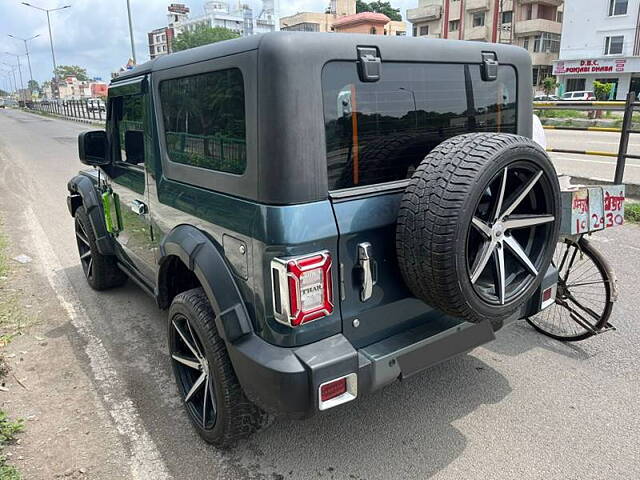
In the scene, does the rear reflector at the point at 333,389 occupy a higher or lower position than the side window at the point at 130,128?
lower

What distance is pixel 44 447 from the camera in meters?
2.83

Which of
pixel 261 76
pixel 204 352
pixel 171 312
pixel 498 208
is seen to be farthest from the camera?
pixel 171 312

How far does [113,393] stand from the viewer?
11.0 ft

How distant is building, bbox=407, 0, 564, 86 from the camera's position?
50156mm

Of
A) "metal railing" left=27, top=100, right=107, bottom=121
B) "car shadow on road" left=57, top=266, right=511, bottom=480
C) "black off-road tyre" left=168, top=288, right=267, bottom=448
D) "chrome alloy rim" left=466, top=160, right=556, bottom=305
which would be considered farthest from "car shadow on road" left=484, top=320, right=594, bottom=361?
"metal railing" left=27, top=100, right=107, bottom=121

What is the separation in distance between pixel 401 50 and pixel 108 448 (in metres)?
2.53

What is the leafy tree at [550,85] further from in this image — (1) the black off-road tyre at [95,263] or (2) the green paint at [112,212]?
(2) the green paint at [112,212]

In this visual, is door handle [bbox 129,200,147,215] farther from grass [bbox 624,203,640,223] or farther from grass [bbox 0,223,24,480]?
grass [bbox 624,203,640,223]

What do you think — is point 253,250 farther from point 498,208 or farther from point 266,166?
point 498,208

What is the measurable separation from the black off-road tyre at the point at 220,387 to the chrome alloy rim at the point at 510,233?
1.22 m

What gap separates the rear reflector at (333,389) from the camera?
7.18 feet

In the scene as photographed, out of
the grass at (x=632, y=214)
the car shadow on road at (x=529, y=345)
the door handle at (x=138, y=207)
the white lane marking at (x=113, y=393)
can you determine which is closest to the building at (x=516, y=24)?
the grass at (x=632, y=214)

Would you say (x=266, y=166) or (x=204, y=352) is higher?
(x=266, y=166)

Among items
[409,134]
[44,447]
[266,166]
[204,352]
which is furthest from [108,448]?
[409,134]
